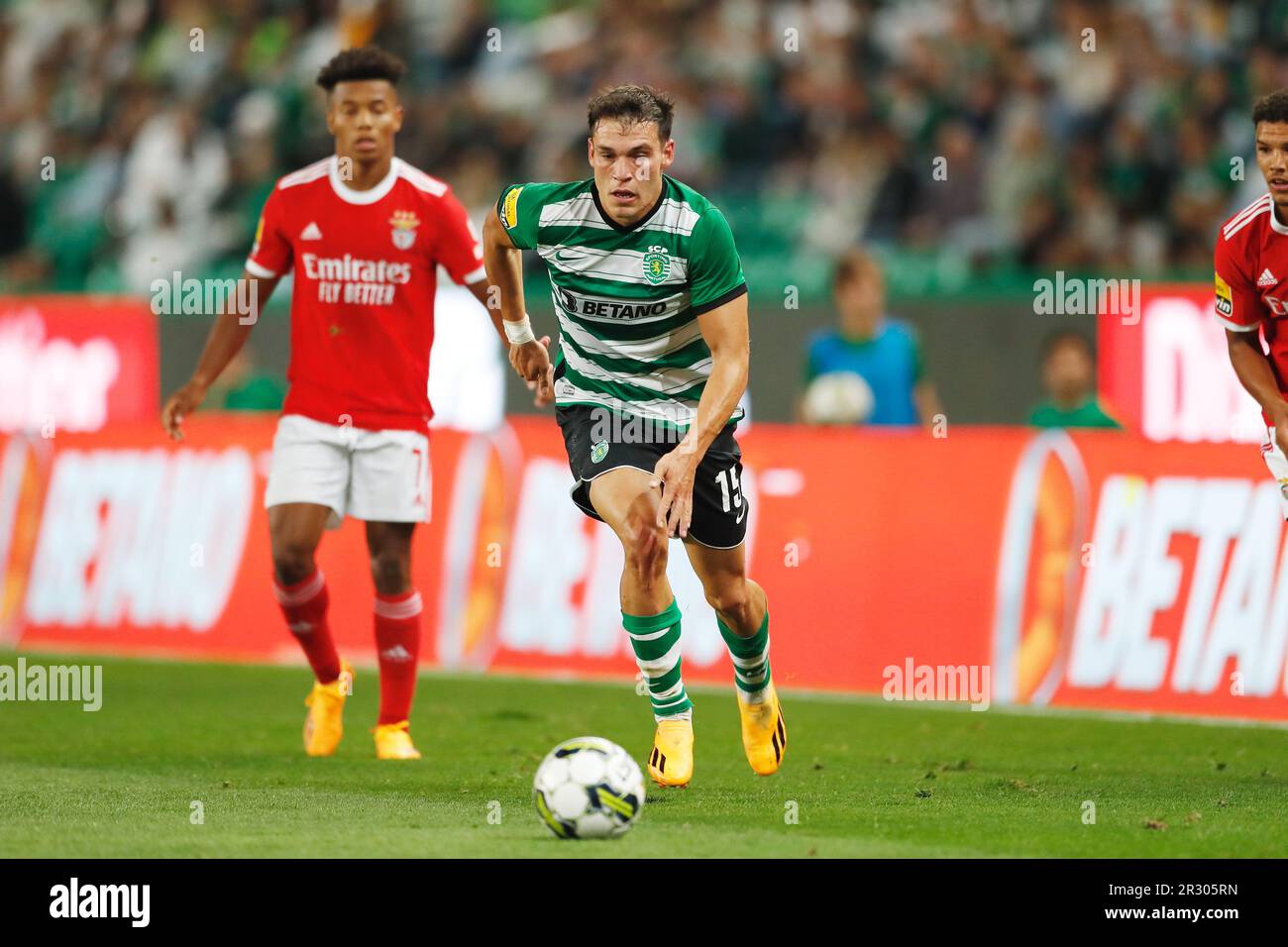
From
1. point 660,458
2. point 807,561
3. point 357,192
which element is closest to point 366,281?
point 357,192

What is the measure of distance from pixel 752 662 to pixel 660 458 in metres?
0.93

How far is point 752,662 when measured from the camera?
316 inches

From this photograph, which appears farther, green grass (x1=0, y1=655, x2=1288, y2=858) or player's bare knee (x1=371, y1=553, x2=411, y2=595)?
player's bare knee (x1=371, y1=553, x2=411, y2=595)

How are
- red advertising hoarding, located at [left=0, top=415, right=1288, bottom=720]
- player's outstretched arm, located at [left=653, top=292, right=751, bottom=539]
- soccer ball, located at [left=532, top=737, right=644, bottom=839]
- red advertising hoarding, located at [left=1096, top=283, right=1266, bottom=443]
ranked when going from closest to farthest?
soccer ball, located at [left=532, top=737, right=644, bottom=839]
player's outstretched arm, located at [left=653, top=292, right=751, bottom=539]
red advertising hoarding, located at [left=0, top=415, right=1288, bottom=720]
red advertising hoarding, located at [left=1096, top=283, right=1266, bottom=443]

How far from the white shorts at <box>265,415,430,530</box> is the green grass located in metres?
1.07

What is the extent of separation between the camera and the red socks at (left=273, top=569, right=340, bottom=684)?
30.4ft

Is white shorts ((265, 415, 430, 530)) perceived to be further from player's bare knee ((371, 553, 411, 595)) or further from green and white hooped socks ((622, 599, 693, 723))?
green and white hooped socks ((622, 599, 693, 723))

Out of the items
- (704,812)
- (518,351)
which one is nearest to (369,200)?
(518,351)

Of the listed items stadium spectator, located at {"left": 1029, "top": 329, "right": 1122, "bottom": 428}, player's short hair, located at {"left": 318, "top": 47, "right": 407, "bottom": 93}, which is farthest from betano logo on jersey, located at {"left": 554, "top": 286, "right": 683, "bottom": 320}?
stadium spectator, located at {"left": 1029, "top": 329, "right": 1122, "bottom": 428}

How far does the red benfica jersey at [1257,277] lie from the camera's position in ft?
26.4

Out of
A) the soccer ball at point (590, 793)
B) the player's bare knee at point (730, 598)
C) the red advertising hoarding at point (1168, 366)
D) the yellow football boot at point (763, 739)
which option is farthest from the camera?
the red advertising hoarding at point (1168, 366)

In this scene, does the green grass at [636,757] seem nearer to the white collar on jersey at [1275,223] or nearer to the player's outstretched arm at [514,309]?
the player's outstretched arm at [514,309]

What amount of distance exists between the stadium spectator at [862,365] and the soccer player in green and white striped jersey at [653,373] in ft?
17.5

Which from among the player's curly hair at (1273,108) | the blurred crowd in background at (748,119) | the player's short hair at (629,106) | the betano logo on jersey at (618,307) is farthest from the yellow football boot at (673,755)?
the blurred crowd in background at (748,119)
